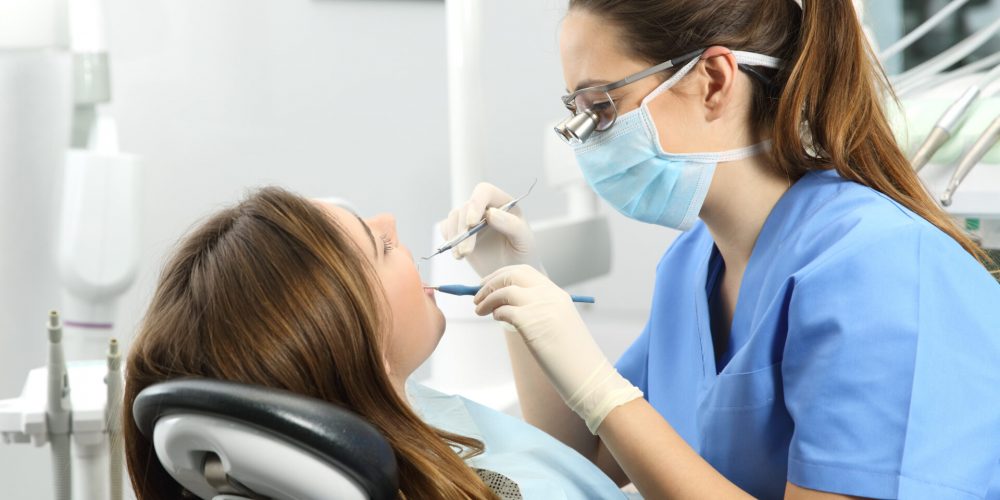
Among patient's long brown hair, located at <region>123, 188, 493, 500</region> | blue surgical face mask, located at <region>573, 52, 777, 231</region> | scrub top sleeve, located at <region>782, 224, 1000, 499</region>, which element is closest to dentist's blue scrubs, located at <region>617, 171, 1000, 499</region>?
scrub top sleeve, located at <region>782, 224, 1000, 499</region>

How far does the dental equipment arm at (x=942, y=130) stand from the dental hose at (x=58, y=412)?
137 cm

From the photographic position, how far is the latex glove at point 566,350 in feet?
3.70

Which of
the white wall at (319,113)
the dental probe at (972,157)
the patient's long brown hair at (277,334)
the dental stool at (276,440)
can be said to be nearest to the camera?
the dental stool at (276,440)

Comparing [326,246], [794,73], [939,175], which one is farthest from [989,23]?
[326,246]

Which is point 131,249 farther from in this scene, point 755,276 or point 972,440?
point 972,440

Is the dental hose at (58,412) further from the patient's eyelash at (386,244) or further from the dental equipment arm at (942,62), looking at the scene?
the dental equipment arm at (942,62)

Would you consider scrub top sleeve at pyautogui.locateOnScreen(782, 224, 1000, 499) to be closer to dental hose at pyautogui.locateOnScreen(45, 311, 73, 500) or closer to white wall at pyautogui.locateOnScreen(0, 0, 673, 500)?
dental hose at pyautogui.locateOnScreen(45, 311, 73, 500)

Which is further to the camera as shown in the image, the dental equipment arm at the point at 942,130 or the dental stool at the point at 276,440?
the dental equipment arm at the point at 942,130

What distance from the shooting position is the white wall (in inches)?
85.0

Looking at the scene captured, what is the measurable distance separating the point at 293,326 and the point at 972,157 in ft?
4.05

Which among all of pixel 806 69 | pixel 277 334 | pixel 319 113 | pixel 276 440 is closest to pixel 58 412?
pixel 277 334

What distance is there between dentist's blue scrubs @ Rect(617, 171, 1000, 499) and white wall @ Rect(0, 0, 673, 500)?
4.44 feet

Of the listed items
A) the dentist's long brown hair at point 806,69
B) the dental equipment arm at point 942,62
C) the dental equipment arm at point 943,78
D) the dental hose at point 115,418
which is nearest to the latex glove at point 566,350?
the dentist's long brown hair at point 806,69

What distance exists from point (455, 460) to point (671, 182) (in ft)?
1.51
